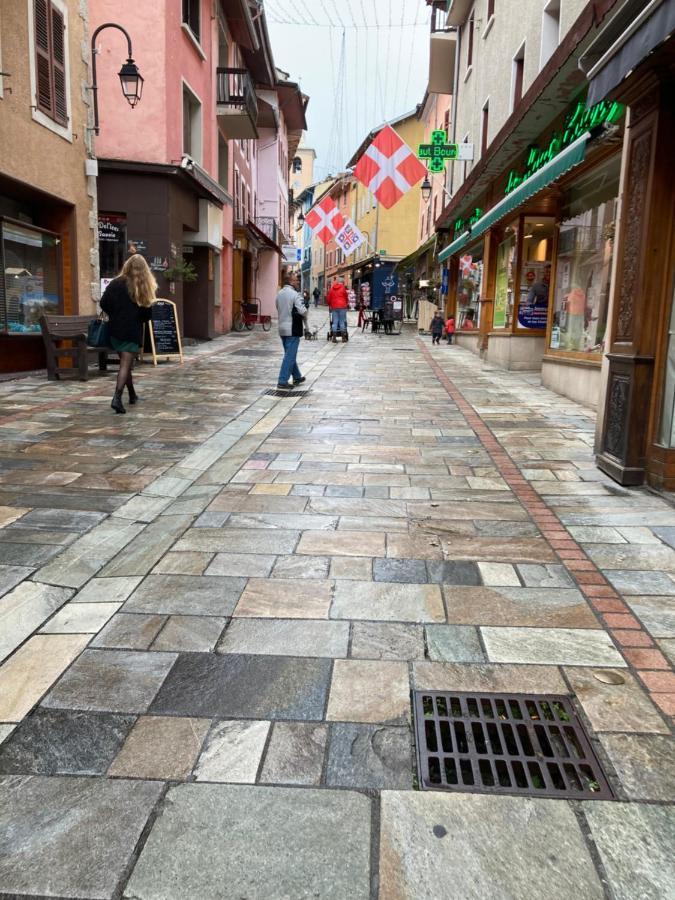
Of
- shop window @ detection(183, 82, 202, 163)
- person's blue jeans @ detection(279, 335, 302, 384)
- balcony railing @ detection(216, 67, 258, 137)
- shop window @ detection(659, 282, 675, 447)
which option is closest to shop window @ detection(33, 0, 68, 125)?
person's blue jeans @ detection(279, 335, 302, 384)

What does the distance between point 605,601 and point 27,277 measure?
34.5 ft

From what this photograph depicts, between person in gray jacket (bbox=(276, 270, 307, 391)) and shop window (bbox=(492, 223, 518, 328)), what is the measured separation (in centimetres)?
620

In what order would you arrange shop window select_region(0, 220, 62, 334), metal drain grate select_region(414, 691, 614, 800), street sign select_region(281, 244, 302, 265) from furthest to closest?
street sign select_region(281, 244, 302, 265) → shop window select_region(0, 220, 62, 334) → metal drain grate select_region(414, 691, 614, 800)

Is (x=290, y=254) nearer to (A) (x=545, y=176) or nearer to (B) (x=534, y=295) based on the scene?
(B) (x=534, y=295)

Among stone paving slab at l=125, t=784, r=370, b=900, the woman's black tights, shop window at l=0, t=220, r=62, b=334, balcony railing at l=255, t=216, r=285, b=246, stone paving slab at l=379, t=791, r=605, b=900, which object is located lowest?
stone paving slab at l=125, t=784, r=370, b=900

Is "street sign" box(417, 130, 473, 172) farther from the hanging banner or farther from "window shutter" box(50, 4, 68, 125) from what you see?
"window shutter" box(50, 4, 68, 125)

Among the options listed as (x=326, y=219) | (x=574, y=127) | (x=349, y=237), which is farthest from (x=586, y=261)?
(x=326, y=219)

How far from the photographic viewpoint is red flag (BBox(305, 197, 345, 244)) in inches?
928

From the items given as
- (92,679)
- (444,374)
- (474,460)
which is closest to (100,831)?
(92,679)

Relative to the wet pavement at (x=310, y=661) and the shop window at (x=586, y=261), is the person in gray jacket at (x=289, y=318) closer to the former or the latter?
the wet pavement at (x=310, y=661)

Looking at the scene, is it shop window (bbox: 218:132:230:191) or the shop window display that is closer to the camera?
the shop window display

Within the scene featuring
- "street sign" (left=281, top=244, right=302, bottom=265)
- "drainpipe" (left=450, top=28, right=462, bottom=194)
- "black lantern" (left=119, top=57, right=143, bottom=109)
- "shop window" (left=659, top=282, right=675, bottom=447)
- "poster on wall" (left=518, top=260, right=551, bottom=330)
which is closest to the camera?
"shop window" (left=659, top=282, right=675, bottom=447)

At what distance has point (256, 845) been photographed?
1.93 meters

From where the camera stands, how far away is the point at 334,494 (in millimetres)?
5426
